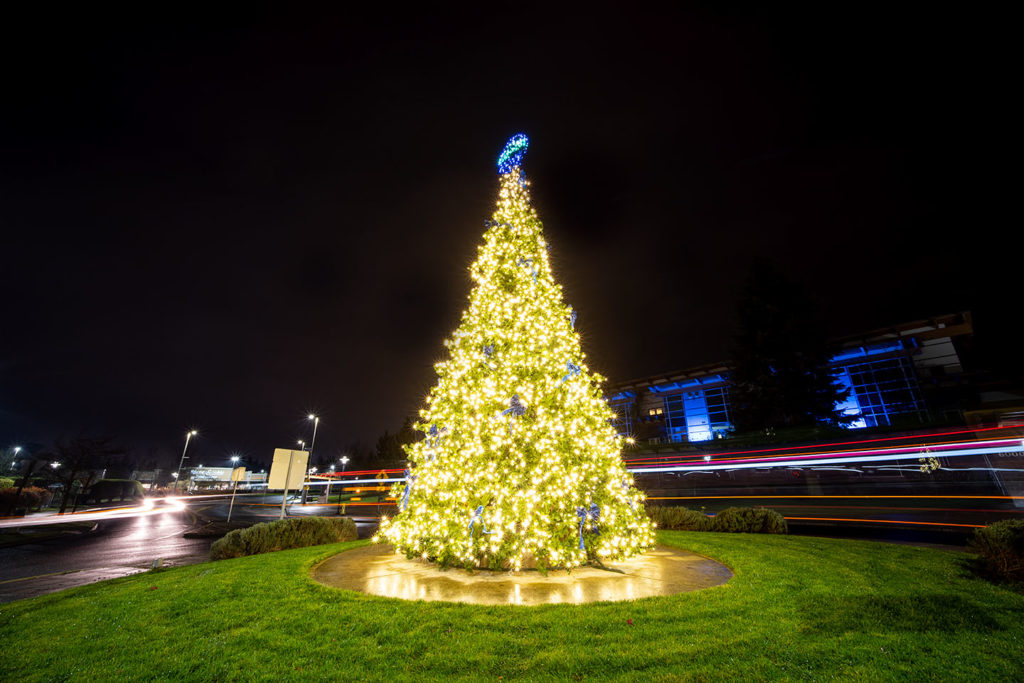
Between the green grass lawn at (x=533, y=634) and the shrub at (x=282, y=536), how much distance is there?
10.6 feet

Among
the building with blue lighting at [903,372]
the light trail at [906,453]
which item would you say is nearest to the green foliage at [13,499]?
the light trail at [906,453]

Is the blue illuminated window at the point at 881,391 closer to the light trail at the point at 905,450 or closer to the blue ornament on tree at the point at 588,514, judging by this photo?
the light trail at the point at 905,450

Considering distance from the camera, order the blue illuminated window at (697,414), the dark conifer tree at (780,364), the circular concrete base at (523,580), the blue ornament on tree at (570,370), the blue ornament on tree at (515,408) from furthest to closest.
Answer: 1. the blue illuminated window at (697,414)
2. the dark conifer tree at (780,364)
3. the blue ornament on tree at (570,370)
4. the blue ornament on tree at (515,408)
5. the circular concrete base at (523,580)

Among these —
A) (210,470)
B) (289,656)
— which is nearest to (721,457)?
(289,656)

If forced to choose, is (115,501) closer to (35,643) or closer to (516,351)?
(35,643)

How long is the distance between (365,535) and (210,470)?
380 ft

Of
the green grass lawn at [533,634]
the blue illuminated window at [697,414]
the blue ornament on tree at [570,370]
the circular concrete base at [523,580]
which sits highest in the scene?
the blue illuminated window at [697,414]

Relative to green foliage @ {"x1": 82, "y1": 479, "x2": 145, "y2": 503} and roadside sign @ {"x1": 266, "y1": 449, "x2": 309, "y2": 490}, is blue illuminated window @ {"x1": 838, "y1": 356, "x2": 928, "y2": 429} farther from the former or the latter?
green foliage @ {"x1": 82, "y1": 479, "x2": 145, "y2": 503}

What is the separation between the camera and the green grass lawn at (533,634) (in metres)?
3.56

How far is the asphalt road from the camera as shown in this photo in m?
8.30

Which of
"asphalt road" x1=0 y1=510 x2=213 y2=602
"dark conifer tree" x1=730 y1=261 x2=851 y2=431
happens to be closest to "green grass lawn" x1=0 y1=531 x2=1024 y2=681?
"asphalt road" x1=0 y1=510 x2=213 y2=602

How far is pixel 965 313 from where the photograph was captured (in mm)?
29156

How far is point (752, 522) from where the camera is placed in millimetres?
11961

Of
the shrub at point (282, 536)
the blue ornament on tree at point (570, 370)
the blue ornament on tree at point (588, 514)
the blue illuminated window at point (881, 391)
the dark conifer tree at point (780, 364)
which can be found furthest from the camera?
the blue illuminated window at point (881, 391)
